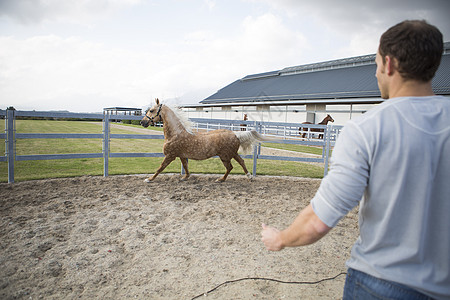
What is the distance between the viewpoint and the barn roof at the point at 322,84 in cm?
1843

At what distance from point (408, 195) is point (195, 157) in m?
5.61

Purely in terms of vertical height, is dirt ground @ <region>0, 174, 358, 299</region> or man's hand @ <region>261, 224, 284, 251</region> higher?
man's hand @ <region>261, 224, 284, 251</region>

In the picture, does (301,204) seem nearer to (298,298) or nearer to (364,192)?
(298,298)

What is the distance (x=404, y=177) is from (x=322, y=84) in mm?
25355

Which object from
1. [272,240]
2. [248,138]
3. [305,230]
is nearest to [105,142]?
[248,138]

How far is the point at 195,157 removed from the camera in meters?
6.38

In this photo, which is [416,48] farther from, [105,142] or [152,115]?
[105,142]

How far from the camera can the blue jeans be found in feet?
3.15

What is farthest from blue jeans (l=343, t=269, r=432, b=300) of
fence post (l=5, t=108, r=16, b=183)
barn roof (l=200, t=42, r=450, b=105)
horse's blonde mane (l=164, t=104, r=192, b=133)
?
barn roof (l=200, t=42, r=450, b=105)

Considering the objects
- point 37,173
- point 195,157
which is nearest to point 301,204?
point 195,157

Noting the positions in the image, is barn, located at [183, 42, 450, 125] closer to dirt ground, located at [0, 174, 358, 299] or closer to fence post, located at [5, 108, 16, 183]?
dirt ground, located at [0, 174, 358, 299]

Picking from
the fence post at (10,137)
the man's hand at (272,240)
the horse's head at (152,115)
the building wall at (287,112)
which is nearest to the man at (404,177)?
the man's hand at (272,240)

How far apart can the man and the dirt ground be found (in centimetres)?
166

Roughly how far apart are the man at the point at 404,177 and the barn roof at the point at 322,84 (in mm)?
18418
